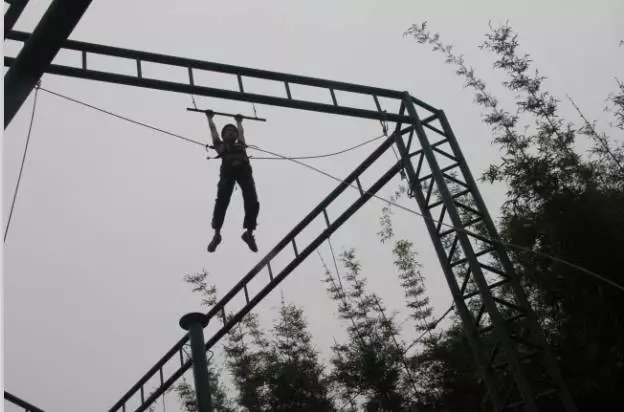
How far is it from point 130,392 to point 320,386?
321 inches

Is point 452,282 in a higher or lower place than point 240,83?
lower

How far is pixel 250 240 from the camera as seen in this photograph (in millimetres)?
5500

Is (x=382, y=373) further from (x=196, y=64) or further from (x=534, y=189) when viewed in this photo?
(x=196, y=64)

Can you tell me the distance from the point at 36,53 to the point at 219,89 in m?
2.51

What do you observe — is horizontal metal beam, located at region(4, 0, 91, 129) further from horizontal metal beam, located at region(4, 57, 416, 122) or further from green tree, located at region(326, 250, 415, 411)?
green tree, located at region(326, 250, 415, 411)

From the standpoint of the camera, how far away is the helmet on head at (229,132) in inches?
218

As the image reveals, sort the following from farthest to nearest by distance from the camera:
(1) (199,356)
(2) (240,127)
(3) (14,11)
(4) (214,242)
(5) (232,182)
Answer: (2) (240,127)
(5) (232,182)
(4) (214,242)
(1) (199,356)
(3) (14,11)

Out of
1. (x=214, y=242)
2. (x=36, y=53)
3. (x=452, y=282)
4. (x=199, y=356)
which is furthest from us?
(x=452, y=282)

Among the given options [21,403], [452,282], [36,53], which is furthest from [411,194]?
[21,403]

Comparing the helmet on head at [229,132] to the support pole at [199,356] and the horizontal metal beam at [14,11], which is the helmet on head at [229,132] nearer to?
the support pole at [199,356]

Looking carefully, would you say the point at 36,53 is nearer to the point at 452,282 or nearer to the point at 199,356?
the point at 199,356

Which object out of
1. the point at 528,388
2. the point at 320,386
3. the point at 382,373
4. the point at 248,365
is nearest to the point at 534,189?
the point at 528,388

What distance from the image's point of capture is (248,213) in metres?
5.50

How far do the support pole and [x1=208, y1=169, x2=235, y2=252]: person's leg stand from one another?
837 millimetres
